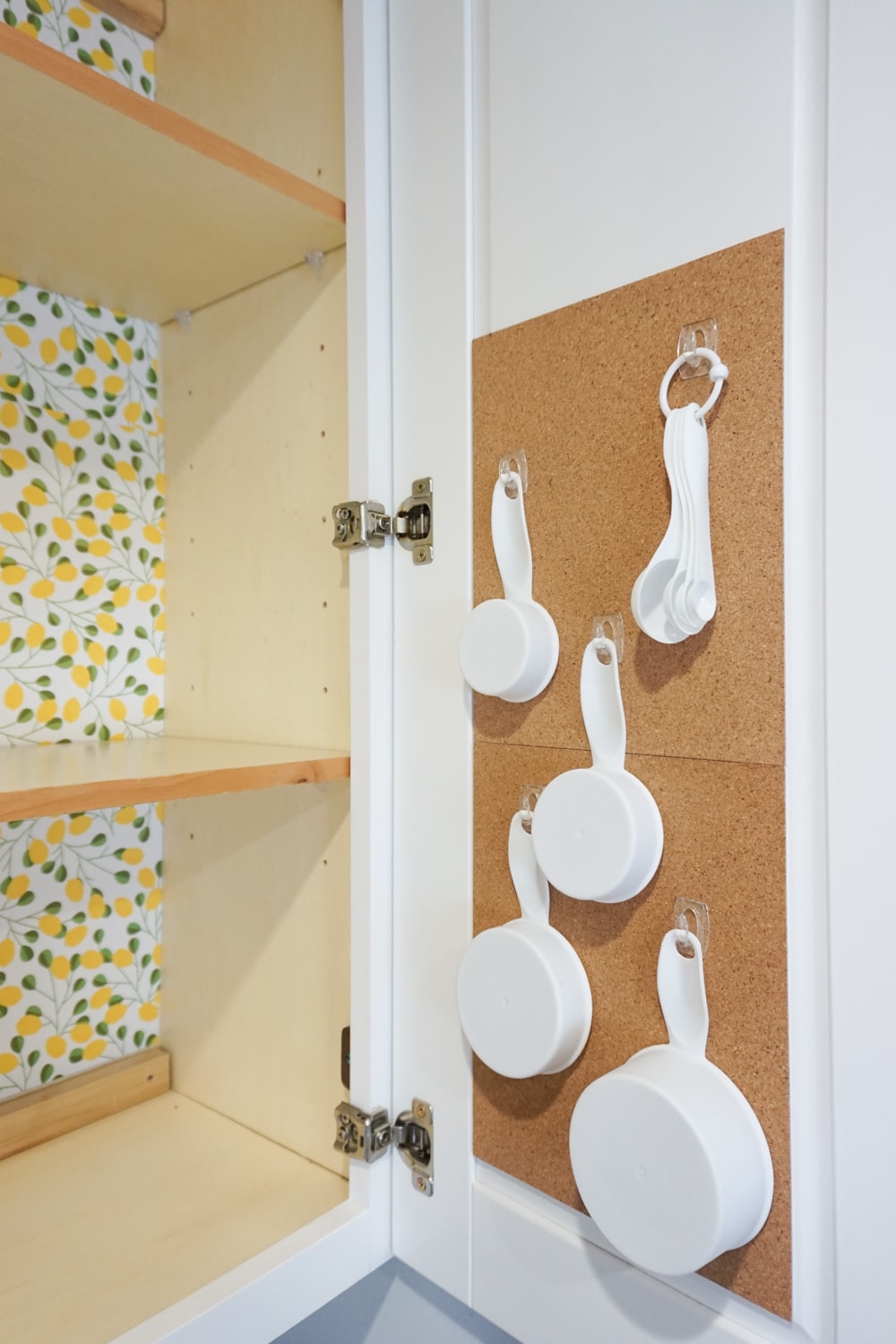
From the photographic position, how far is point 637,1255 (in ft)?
1.90

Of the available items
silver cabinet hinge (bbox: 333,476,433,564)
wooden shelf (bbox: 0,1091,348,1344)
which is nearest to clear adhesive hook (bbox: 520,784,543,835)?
silver cabinet hinge (bbox: 333,476,433,564)

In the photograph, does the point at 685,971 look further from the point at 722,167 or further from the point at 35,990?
the point at 35,990

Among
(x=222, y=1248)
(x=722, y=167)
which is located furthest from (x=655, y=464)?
(x=222, y=1248)

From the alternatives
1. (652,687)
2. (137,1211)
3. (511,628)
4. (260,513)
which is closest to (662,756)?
(652,687)

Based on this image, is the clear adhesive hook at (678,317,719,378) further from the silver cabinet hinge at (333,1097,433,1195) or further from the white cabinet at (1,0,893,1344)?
the silver cabinet hinge at (333,1097,433,1195)

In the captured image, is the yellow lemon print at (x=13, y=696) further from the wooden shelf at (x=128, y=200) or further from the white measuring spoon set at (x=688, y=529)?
the white measuring spoon set at (x=688, y=529)

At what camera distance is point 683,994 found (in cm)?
61

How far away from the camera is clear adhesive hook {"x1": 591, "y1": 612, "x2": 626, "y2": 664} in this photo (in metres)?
0.65

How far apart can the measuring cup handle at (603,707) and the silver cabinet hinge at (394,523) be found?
21 cm

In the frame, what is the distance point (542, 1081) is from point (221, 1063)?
0.52 metres

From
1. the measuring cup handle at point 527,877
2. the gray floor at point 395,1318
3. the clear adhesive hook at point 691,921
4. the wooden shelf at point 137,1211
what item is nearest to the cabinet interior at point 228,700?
the wooden shelf at point 137,1211

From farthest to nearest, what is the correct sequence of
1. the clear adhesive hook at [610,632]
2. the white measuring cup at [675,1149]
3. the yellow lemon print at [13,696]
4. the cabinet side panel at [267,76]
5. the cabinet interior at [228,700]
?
the yellow lemon print at [13,696] < the cabinet side panel at [267,76] < the cabinet interior at [228,700] < the clear adhesive hook at [610,632] < the white measuring cup at [675,1149]

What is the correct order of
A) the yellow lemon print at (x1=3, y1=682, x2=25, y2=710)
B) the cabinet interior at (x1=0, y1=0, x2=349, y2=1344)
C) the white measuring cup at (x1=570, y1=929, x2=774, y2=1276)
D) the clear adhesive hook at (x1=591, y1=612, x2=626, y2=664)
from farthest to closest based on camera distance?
the yellow lemon print at (x1=3, y1=682, x2=25, y2=710) → the cabinet interior at (x1=0, y1=0, x2=349, y2=1344) → the clear adhesive hook at (x1=591, y1=612, x2=626, y2=664) → the white measuring cup at (x1=570, y1=929, x2=774, y2=1276)

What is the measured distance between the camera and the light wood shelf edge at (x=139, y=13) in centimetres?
108
